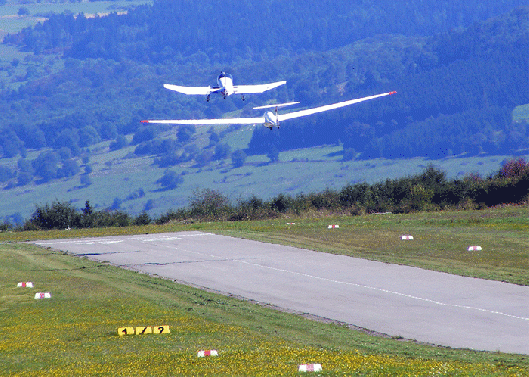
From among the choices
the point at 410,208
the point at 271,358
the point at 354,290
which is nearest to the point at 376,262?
the point at 354,290

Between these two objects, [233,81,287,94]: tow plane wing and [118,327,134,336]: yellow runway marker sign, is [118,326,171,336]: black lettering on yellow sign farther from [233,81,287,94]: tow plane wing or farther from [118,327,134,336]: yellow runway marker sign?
[233,81,287,94]: tow plane wing

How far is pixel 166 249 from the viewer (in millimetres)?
45781

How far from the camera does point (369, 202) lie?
70.6 metres

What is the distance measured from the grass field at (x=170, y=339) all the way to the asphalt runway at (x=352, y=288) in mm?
1669

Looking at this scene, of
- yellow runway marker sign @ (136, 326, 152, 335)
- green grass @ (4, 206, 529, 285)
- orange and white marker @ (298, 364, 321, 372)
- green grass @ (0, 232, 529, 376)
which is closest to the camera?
orange and white marker @ (298, 364, 321, 372)

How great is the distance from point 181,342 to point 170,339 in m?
0.57

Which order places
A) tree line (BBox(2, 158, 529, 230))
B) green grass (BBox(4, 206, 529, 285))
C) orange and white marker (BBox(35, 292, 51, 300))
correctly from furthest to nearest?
tree line (BBox(2, 158, 529, 230)) < green grass (BBox(4, 206, 529, 285)) < orange and white marker (BBox(35, 292, 51, 300))

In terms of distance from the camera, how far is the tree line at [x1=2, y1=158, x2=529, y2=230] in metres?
67.1

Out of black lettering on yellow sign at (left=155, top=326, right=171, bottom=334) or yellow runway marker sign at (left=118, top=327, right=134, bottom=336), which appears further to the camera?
black lettering on yellow sign at (left=155, top=326, right=171, bottom=334)

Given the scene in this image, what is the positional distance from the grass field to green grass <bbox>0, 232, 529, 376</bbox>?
0.03 m

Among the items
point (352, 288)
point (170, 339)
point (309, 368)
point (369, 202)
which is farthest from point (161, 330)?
point (369, 202)

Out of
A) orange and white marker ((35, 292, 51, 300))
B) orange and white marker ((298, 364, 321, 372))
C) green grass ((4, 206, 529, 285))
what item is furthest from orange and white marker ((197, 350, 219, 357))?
green grass ((4, 206, 529, 285))

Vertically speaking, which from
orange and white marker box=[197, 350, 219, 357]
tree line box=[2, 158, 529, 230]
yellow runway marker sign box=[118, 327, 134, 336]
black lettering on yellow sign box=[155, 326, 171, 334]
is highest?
tree line box=[2, 158, 529, 230]

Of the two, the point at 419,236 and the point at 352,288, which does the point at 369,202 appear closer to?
the point at 419,236
